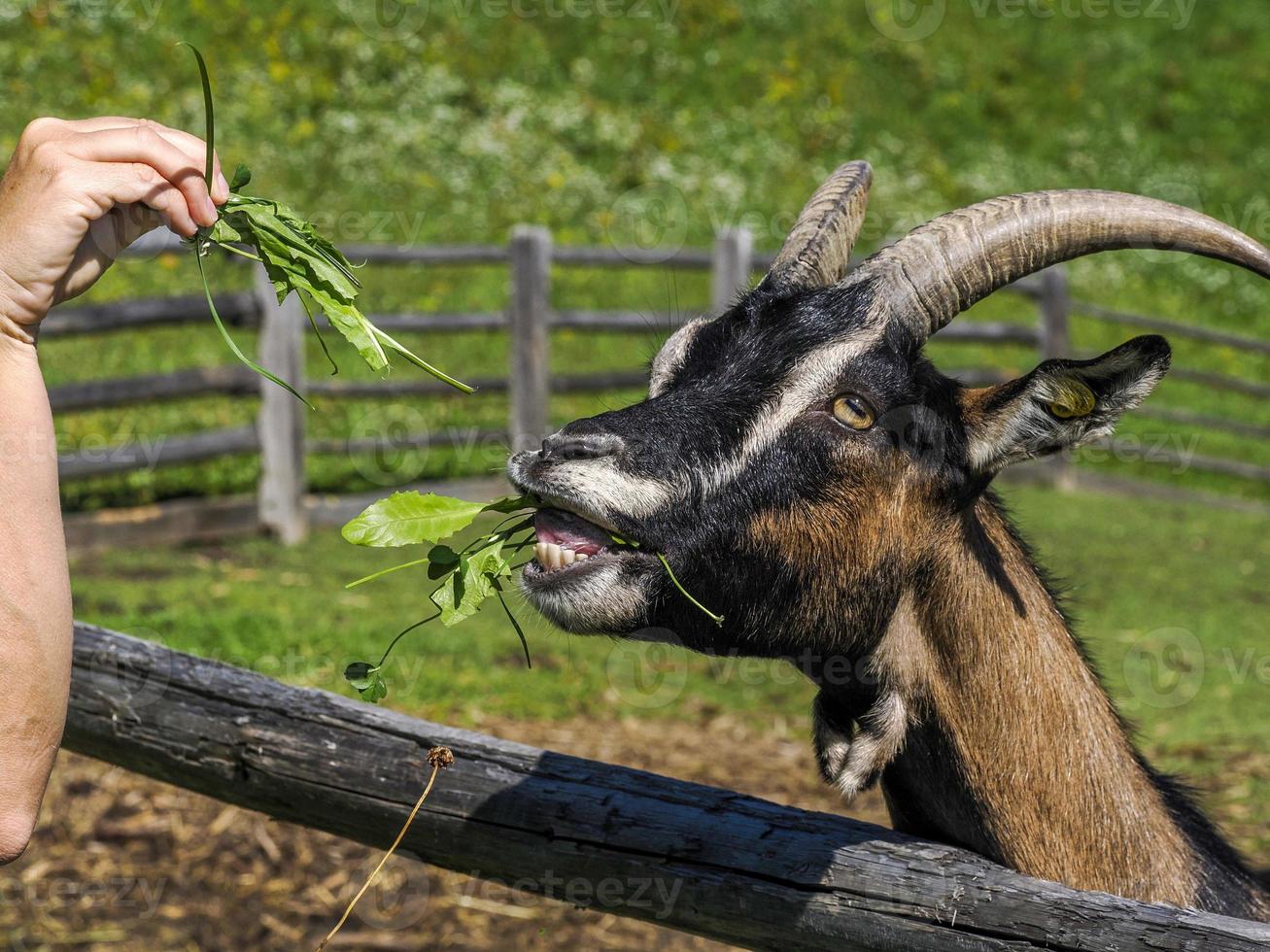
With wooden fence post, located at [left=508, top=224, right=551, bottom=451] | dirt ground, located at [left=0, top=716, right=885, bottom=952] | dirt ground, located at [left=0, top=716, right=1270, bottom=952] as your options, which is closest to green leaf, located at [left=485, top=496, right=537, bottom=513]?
dirt ground, located at [left=0, top=716, right=885, bottom=952]

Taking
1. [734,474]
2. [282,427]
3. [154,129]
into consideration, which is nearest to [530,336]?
[282,427]

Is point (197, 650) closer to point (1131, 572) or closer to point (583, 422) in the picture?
point (583, 422)

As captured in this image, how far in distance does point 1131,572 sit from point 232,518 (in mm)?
6456

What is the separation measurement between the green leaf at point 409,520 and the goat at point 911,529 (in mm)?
184

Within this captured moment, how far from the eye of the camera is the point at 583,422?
2682mm

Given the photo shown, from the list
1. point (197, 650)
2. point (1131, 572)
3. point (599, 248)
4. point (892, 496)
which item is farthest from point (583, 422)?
point (599, 248)

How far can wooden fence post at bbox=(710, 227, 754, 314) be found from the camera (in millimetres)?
12555

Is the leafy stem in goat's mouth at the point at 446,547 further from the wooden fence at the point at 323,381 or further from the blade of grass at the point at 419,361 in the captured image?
the wooden fence at the point at 323,381

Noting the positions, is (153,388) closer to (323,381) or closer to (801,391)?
(323,381)

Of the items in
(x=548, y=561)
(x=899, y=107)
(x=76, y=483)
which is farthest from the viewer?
(x=899, y=107)

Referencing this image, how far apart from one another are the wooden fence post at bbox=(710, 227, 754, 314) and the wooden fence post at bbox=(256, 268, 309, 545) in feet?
13.8

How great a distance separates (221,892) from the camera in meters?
5.02

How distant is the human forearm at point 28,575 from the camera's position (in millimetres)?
1920

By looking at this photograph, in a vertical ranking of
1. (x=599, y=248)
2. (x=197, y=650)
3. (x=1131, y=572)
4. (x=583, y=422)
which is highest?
(x=583, y=422)
